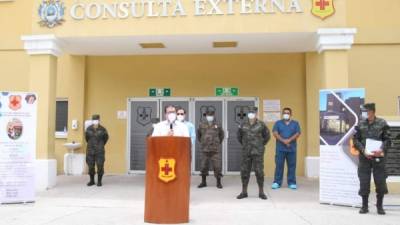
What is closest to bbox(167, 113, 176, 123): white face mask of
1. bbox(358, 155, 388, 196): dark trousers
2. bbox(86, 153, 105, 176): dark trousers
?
bbox(358, 155, 388, 196): dark trousers

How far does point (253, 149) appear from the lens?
9164 millimetres

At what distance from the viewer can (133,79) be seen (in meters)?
13.7

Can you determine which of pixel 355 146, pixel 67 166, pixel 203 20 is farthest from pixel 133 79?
pixel 355 146

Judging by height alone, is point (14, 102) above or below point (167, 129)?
above

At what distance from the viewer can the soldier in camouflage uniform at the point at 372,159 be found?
25.2 ft

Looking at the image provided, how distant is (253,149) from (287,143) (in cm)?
158

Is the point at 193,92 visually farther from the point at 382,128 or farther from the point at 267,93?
the point at 382,128

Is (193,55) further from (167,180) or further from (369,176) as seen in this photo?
(167,180)

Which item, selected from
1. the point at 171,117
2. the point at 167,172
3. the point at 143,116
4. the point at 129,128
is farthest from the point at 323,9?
the point at 129,128

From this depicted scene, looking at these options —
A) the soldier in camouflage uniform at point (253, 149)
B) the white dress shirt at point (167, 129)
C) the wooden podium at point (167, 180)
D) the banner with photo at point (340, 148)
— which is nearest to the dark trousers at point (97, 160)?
the white dress shirt at point (167, 129)

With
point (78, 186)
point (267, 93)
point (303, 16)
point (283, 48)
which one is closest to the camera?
point (303, 16)

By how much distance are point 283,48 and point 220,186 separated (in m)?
3.97

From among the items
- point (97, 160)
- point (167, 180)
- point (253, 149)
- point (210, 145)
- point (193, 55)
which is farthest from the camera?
point (193, 55)

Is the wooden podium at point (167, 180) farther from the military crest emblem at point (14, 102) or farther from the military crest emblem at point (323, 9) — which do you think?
the military crest emblem at point (323, 9)
